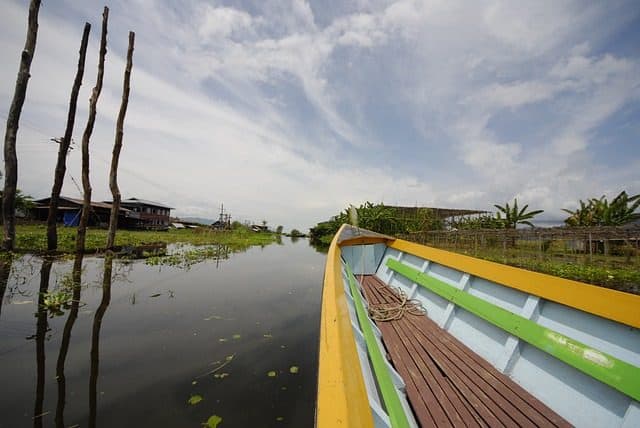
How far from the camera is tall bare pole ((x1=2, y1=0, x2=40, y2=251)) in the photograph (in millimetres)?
6840

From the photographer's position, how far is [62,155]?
8234mm

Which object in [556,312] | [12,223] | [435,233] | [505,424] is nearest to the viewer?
[505,424]

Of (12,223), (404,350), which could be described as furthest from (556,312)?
(12,223)

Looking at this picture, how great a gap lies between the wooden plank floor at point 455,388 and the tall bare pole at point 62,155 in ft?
35.4

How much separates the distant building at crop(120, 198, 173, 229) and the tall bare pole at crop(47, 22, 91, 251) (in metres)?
27.4

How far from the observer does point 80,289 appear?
4406 mm

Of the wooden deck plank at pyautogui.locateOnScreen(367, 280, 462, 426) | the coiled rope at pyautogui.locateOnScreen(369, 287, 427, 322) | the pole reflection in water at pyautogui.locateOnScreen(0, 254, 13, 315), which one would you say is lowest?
the pole reflection in water at pyautogui.locateOnScreen(0, 254, 13, 315)

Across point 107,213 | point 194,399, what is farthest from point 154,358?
point 107,213

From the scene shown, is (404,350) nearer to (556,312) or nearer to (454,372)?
(454,372)

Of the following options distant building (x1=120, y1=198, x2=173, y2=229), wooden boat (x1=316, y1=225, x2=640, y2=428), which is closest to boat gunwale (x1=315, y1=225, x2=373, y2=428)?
wooden boat (x1=316, y1=225, x2=640, y2=428)

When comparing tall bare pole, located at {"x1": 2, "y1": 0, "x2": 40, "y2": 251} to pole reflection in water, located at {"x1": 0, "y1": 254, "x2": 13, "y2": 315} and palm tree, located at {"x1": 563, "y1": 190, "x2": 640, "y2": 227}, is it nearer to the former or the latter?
pole reflection in water, located at {"x1": 0, "y1": 254, "x2": 13, "y2": 315}

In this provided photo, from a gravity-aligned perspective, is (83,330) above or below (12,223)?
below

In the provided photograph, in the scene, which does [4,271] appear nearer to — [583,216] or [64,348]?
[64,348]

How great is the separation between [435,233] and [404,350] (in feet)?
46.6
